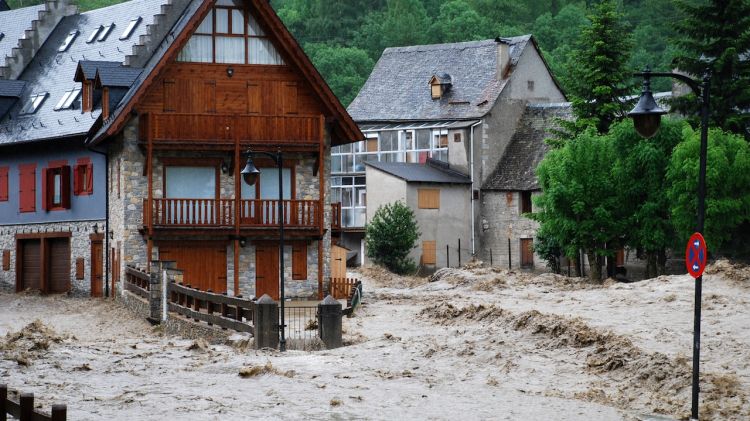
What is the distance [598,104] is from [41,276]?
24.1 m

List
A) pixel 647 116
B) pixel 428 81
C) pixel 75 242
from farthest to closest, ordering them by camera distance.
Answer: pixel 428 81
pixel 75 242
pixel 647 116

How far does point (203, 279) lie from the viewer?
45469mm

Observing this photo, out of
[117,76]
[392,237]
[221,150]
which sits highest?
[117,76]

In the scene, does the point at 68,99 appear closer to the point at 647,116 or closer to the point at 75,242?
the point at 75,242

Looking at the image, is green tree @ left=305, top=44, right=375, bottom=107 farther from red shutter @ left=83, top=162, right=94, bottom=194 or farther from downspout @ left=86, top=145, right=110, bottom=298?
downspout @ left=86, top=145, right=110, bottom=298

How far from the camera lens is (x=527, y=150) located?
74312 mm

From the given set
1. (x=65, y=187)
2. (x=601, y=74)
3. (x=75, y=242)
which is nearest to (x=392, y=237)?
(x=601, y=74)

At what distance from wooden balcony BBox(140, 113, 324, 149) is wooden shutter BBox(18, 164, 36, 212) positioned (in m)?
8.61

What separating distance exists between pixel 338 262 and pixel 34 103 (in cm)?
1214

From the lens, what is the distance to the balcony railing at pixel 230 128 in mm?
44781

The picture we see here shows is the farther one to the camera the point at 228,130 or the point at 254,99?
the point at 254,99

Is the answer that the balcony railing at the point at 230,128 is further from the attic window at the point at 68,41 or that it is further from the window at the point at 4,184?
the attic window at the point at 68,41

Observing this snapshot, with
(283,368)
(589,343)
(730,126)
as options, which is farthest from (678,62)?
(283,368)

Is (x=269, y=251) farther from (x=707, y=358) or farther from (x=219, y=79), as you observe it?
(x=707, y=358)
